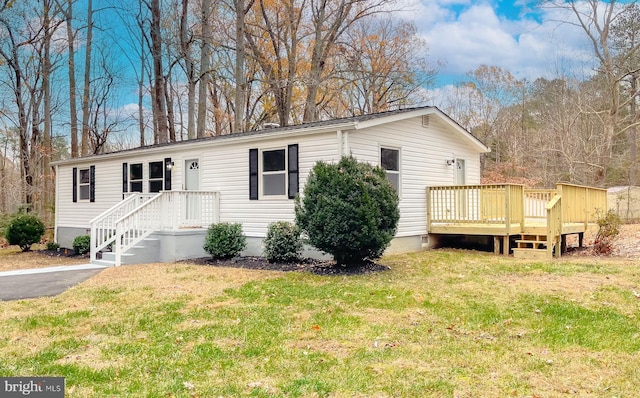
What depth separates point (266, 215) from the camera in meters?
11.1

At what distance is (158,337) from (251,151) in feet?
23.0

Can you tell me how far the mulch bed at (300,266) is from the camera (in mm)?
8633

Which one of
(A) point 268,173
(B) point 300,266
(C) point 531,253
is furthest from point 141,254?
(C) point 531,253

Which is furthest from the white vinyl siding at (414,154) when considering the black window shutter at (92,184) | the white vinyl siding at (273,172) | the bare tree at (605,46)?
the bare tree at (605,46)

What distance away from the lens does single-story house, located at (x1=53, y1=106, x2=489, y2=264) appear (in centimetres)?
1048

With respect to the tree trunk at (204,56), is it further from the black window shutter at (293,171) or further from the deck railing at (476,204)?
the deck railing at (476,204)

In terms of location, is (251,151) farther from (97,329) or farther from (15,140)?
(15,140)

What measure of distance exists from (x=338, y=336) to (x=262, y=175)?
6.84m

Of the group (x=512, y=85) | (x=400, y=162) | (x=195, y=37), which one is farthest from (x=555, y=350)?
(x=512, y=85)

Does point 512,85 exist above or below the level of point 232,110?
above

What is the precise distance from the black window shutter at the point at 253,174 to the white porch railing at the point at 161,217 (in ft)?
4.22

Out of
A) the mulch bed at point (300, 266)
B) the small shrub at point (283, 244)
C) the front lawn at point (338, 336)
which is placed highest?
the small shrub at point (283, 244)

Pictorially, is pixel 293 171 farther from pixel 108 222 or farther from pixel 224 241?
pixel 108 222

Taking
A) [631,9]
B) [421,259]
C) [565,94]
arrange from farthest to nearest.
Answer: [565,94], [631,9], [421,259]
